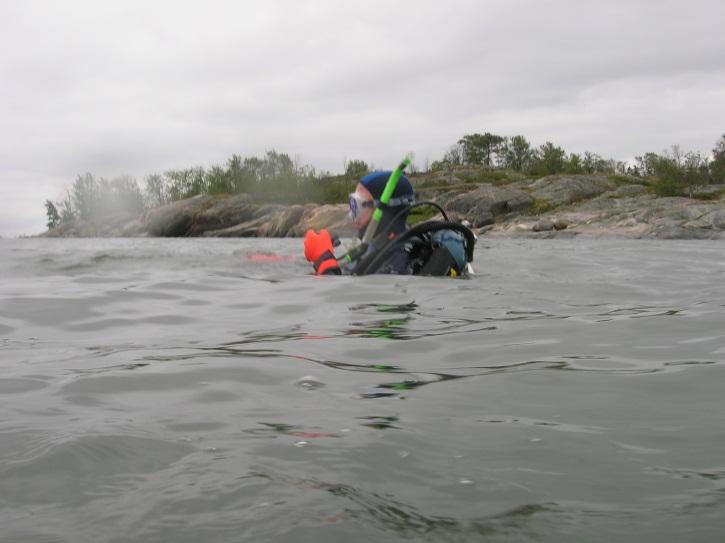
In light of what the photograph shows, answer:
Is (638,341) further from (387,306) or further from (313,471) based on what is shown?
(313,471)

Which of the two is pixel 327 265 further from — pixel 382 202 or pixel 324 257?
pixel 382 202

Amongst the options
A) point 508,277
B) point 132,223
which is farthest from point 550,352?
point 132,223

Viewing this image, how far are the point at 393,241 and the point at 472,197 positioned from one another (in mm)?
34283

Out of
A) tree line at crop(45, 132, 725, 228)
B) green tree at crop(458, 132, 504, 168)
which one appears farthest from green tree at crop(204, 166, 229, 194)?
green tree at crop(458, 132, 504, 168)

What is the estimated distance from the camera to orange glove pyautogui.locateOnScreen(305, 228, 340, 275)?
713 cm

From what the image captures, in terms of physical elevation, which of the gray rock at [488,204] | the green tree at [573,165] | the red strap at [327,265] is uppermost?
the green tree at [573,165]

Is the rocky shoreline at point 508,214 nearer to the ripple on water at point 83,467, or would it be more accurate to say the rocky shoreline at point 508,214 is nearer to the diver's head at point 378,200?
the diver's head at point 378,200

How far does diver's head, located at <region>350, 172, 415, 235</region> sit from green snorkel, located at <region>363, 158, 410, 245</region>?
0.38ft

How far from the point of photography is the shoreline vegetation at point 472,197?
30.5 m

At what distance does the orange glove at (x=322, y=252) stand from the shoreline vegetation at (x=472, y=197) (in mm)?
20627

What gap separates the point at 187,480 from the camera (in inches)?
67.6

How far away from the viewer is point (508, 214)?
3806 cm

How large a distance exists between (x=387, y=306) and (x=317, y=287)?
1.36 meters

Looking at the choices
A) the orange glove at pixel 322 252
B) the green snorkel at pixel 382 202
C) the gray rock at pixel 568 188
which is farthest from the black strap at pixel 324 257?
the gray rock at pixel 568 188
